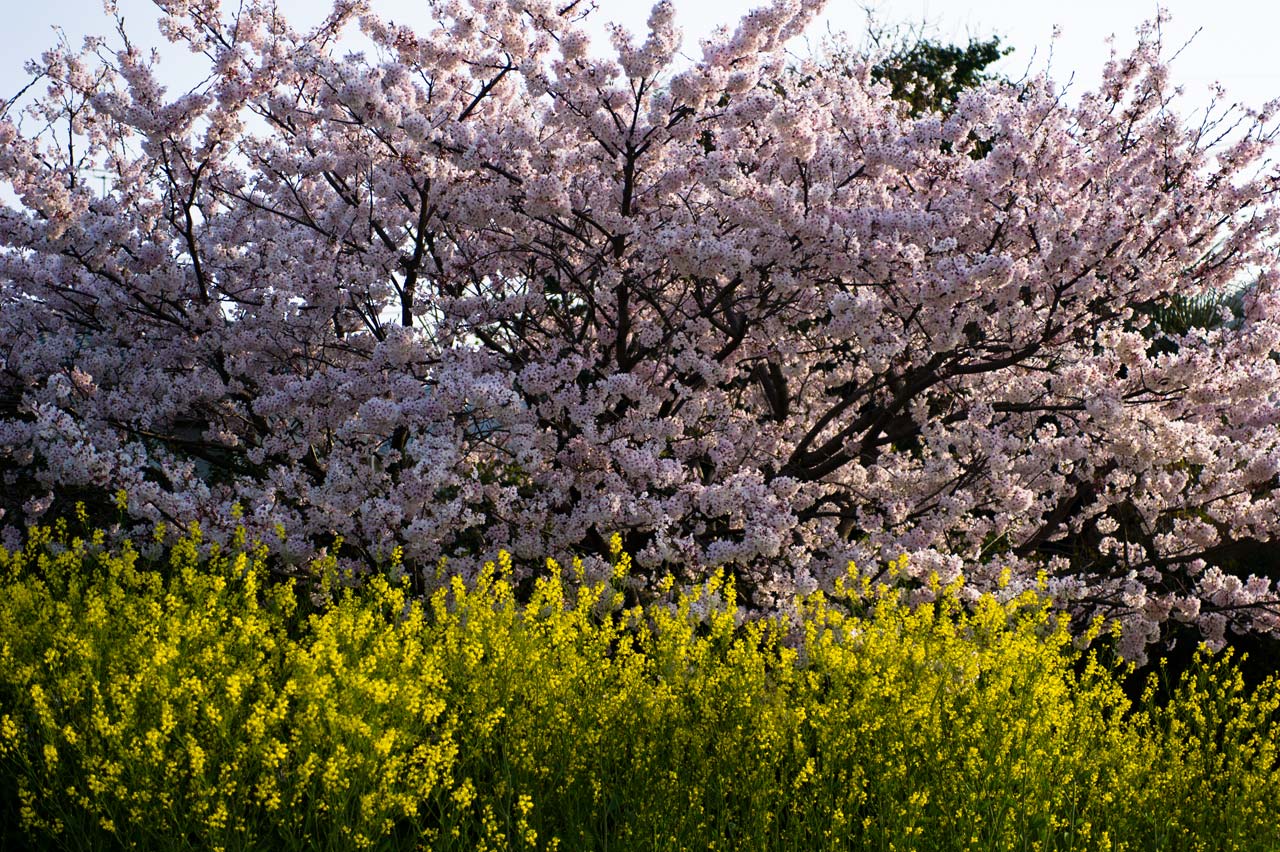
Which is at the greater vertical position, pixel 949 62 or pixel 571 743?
pixel 949 62

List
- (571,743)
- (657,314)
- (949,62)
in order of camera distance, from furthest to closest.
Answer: (949,62), (657,314), (571,743)

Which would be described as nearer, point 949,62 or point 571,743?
point 571,743

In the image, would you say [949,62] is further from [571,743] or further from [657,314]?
[571,743]

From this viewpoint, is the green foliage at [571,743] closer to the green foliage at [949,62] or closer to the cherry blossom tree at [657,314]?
the cherry blossom tree at [657,314]

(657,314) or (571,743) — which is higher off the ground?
(657,314)

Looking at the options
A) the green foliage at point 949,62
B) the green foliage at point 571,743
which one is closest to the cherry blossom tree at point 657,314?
the green foliage at point 571,743

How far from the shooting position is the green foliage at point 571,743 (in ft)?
17.4

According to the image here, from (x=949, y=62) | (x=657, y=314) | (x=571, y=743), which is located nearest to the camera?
(x=571, y=743)

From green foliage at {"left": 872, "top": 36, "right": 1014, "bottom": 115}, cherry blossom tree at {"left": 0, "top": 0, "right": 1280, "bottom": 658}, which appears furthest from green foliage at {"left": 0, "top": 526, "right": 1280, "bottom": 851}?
green foliage at {"left": 872, "top": 36, "right": 1014, "bottom": 115}

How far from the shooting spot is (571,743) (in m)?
5.87

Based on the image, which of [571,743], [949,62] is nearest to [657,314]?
[571,743]

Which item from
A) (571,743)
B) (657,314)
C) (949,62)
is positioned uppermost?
(949,62)

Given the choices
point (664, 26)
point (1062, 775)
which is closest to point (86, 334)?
point (664, 26)

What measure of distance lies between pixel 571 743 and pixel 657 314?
184 inches
